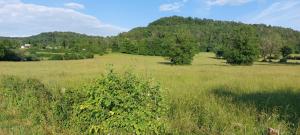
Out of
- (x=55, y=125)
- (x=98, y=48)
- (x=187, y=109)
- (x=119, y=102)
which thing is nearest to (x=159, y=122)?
(x=119, y=102)

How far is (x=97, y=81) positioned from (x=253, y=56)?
78514 mm

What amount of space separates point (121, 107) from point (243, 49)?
7905 centimetres

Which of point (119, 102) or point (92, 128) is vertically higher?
point (119, 102)

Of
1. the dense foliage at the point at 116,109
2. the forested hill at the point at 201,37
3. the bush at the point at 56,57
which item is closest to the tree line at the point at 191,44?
the forested hill at the point at 201,37

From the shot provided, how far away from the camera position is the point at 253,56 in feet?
271

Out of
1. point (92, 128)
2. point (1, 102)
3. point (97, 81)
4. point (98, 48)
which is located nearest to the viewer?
point (92, 128)

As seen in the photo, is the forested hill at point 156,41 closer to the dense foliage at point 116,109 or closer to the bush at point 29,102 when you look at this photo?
the bush at point 29,102

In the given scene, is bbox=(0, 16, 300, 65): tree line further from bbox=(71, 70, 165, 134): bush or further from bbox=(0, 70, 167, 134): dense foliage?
bbox=(71, 70, 165, 134): bush

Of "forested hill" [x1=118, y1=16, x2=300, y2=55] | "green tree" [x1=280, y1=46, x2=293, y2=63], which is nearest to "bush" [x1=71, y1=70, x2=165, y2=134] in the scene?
"green tree" [x1=280, y1=46, x2=293, y2=63]

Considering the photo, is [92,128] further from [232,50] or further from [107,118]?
[232,50]

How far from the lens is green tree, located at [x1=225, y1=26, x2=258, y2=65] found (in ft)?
271

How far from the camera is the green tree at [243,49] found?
8275 centimetres

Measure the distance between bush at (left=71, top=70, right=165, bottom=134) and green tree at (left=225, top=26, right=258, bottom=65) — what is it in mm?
77587

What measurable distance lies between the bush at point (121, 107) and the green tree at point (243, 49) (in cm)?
7759
